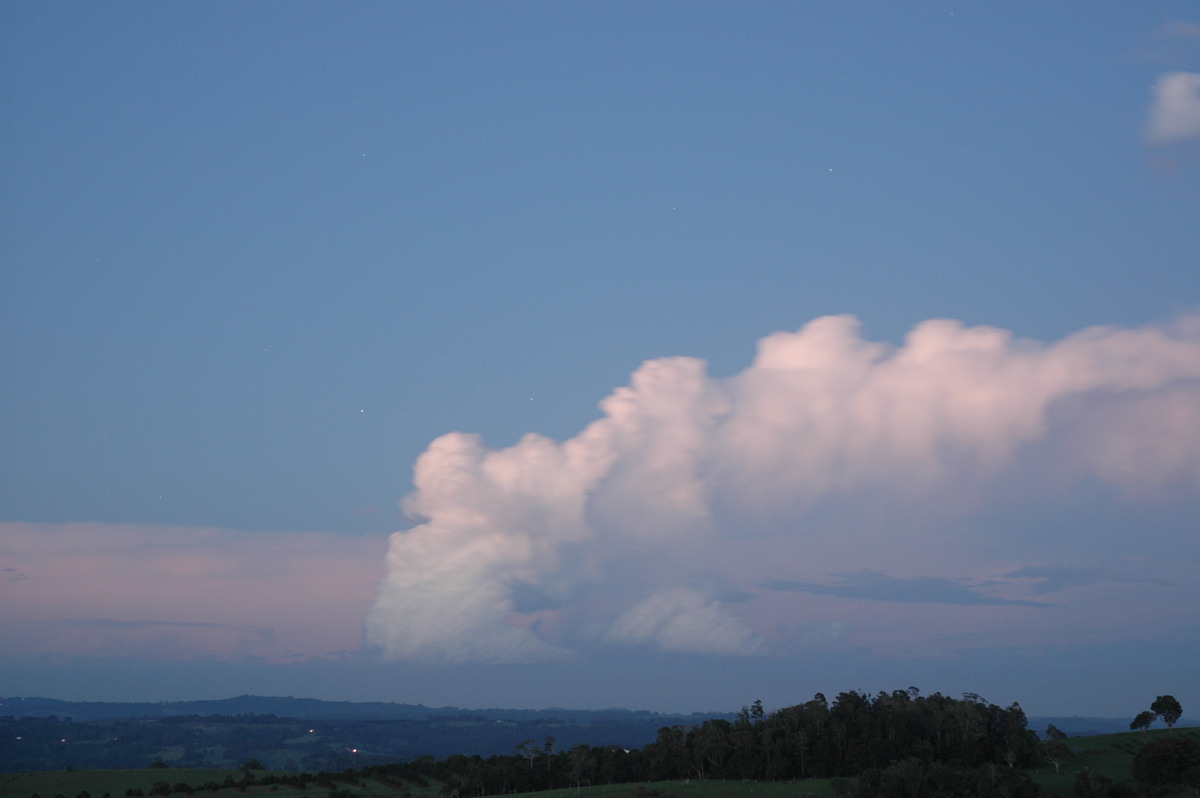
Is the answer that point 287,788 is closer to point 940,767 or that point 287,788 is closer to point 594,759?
point 594,759

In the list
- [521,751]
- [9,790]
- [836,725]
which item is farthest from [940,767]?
[9,790]

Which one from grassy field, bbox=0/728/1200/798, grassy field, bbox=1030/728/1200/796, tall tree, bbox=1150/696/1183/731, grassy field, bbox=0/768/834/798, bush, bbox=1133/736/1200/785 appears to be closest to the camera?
bush, bbox=1133/736/1200/785

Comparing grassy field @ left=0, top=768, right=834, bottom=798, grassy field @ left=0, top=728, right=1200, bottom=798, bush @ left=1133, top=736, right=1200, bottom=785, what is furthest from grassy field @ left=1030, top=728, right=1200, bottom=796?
grassy field @ left=0, top=768, right=834, bottom=798

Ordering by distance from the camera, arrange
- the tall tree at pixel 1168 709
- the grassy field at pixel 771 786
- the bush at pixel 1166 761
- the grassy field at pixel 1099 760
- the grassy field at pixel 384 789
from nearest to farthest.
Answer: the bush at pixel 1166 761, the grassy field at pixel 1099 760, the grassy field at pixel 771 786, the grassy field at pixel 384 789, the tall tree at pixel 1168 709

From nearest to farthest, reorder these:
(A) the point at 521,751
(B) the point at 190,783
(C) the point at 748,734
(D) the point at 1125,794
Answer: (D) the point at 1125,794 → (C) the point at 748,734 → (A) the point at 521,751 → (B) the point at 190,783

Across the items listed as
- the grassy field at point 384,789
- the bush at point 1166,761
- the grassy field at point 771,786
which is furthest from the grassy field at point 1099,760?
the grassy field at point 384,789

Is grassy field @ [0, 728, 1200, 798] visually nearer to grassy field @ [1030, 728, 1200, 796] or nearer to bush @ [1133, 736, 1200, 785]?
grassy field @ [1030, 728, 1200, 796]

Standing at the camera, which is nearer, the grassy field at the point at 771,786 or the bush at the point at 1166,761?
the bush at the point at 1166,761

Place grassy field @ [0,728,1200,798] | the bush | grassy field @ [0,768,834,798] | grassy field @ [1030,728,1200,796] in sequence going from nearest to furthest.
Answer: the bush, grassy field @ [1030,728,1200,796], grassy field @ [0,728,1200,798], grassy field @ [0,768,834,798]

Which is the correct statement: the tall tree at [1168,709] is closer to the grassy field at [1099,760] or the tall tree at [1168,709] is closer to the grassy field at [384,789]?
the grassy field at [1099,760]

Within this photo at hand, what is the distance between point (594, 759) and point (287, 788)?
182 feet

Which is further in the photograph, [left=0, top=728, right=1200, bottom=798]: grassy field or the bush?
[left=0, top=728, right=1200, bottom=798]: grassy field

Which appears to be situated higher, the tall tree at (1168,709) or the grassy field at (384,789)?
the tall tree at (1168,709)

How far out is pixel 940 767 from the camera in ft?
400
